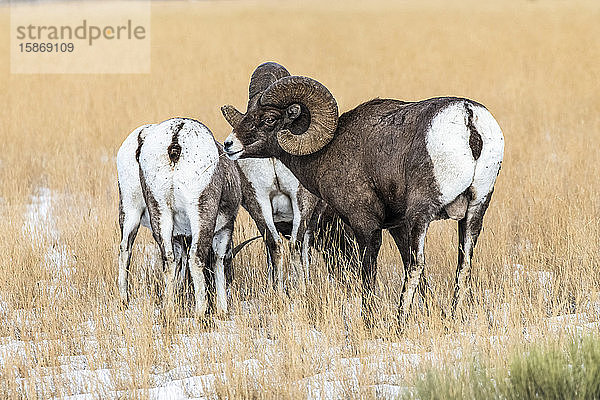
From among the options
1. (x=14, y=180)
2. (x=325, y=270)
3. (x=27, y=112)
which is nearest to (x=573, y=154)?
(x=325, y=270)

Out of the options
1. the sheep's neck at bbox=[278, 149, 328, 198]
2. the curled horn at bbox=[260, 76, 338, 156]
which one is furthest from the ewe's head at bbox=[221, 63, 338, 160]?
the sheep's neck at bbox=[278, 149, 328, 198]

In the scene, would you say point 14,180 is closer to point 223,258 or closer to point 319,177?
point 223,258

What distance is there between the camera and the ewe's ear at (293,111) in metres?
6.79

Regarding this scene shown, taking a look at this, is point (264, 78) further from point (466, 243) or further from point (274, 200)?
point (466, 243)

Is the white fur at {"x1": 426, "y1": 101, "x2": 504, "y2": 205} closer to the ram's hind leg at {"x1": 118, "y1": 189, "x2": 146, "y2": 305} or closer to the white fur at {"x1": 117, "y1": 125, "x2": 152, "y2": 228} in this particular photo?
the white fur at {"x1": 117, "y1": 125, "x2": 152, "y2": 228}

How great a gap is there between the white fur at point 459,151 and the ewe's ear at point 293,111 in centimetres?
123

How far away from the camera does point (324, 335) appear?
6.06 metres

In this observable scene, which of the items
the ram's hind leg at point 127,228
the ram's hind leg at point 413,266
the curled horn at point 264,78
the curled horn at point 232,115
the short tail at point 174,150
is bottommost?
the ram's hind leg at point 413,266

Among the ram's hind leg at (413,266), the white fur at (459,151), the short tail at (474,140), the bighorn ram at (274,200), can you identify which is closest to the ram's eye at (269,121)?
the bighorn ram at (274,200)

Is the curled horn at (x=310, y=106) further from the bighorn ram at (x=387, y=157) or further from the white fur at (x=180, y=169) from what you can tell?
the white fur at (x=180, y=169)

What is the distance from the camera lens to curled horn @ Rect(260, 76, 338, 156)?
6637 millimetres

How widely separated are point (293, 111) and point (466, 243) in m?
1.79
